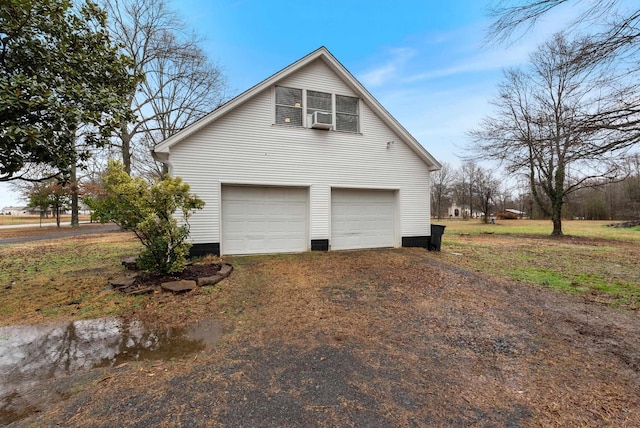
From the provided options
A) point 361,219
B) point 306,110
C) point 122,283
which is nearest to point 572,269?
point 361,219

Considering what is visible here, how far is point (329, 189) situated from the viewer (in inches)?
366

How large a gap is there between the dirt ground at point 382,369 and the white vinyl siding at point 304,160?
406 cm

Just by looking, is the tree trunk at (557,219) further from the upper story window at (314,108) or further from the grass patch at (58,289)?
the grass patch at (58,289)

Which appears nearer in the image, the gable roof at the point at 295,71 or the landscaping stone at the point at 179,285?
the landscaping stone at the point at 179,285

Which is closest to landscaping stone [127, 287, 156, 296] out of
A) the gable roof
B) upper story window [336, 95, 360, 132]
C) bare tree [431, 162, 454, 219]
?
the gable roof

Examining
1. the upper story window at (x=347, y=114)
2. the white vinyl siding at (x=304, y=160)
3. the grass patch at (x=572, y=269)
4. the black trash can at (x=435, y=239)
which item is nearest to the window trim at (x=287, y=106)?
the white vinyl siding at (x=304, y=160)

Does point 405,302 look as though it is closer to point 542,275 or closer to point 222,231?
point 542,275

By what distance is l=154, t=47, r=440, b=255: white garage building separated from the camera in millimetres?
8141

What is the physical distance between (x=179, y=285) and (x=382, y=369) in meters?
4.25

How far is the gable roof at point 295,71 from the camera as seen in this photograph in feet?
25.4

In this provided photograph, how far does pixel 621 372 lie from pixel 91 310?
23.0 feet

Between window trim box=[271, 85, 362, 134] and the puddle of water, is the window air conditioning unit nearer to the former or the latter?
window trim box=[271, 85, 362, 134]

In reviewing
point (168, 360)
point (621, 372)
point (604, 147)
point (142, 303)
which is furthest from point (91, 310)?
point (604, 147)

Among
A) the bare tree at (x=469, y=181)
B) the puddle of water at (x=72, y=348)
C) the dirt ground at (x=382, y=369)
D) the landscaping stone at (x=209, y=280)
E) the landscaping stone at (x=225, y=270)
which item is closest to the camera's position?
the dirt ground at (x=382, y=369)
